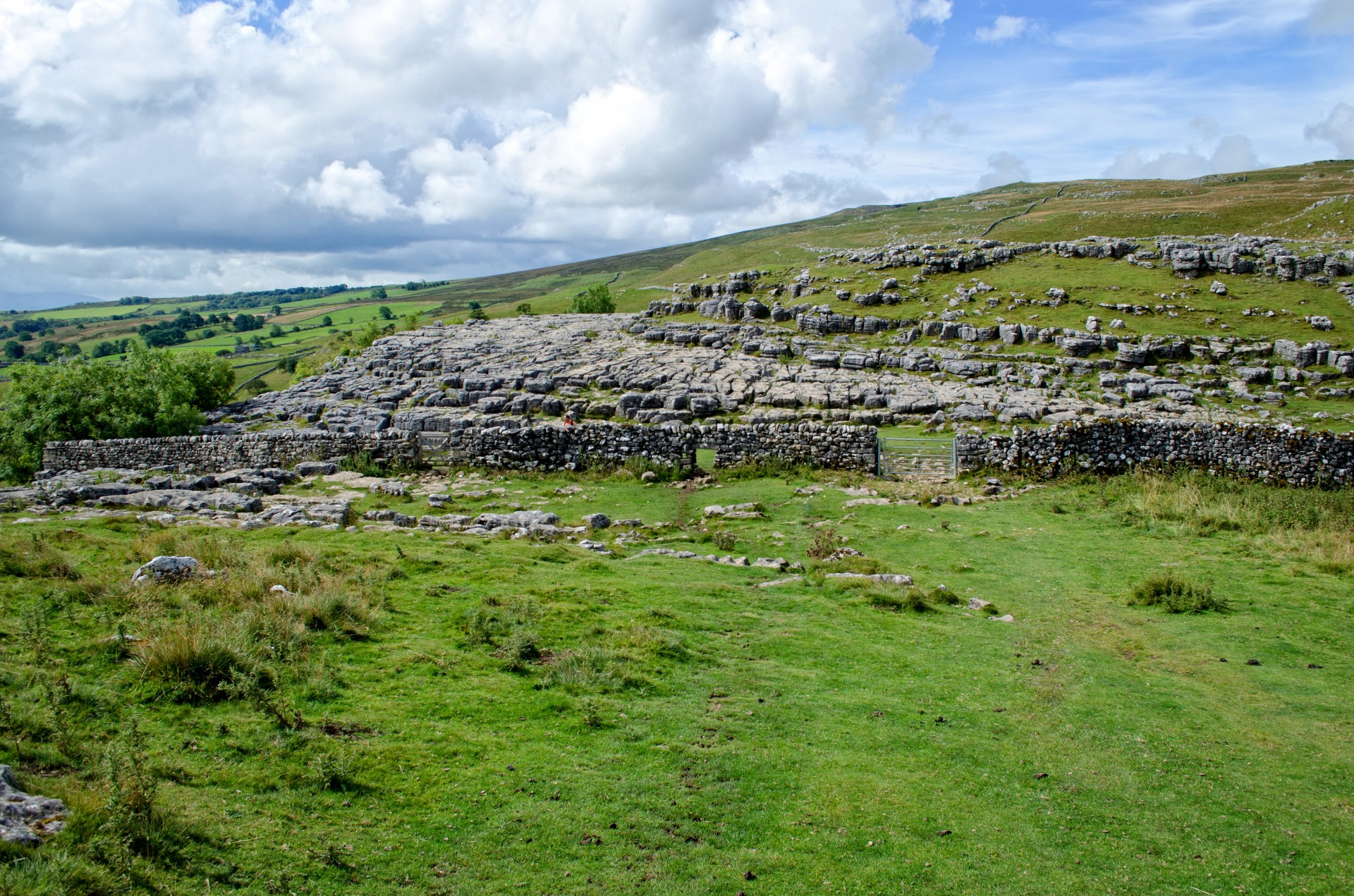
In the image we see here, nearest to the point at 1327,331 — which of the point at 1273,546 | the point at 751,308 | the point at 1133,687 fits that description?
the point at 1273,546

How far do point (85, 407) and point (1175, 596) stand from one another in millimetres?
43178

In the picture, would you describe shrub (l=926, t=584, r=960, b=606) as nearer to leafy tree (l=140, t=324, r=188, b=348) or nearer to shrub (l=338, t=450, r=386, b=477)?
shrub (l=338, t=450, r=386, b=477)

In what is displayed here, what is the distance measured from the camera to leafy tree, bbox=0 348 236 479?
3253 cm

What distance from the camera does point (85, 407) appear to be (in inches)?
1313

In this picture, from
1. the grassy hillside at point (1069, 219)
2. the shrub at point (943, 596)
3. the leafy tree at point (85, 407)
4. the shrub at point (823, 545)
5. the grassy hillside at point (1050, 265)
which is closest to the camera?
the shrub at point (943, 596)

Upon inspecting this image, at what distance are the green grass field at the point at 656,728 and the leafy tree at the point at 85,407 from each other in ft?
77.7

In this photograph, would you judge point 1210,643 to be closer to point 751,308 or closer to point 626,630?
point 626,630

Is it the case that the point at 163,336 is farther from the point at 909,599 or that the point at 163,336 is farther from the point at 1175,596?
the point at 1175,596

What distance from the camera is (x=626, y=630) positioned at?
10047 mm

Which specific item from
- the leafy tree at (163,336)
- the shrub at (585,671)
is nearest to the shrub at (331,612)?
the shrub at (585,671)

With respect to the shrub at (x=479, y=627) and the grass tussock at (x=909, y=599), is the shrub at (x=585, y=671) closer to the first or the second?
the shrub at (x=479, y=627)

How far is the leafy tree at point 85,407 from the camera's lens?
32.5 metres

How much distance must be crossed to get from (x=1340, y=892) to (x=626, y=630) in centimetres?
761

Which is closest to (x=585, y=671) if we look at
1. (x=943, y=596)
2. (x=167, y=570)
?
(x=167, y=570)
